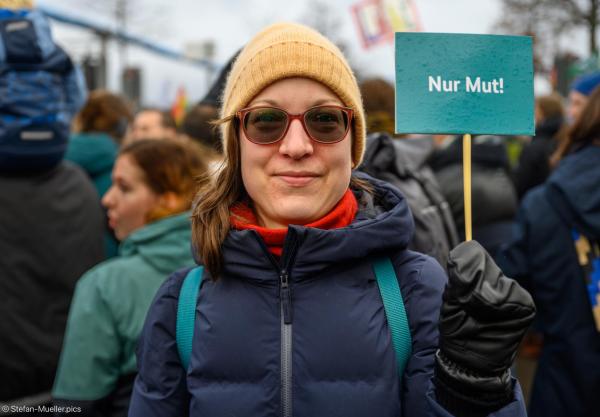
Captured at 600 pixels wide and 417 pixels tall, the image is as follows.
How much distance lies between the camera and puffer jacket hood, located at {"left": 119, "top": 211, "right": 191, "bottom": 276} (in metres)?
2.55

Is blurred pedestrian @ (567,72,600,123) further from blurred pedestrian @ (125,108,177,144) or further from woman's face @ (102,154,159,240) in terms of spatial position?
blurred pedestrian @ (125,108,177,144)

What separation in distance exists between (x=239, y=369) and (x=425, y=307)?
1.58 feet

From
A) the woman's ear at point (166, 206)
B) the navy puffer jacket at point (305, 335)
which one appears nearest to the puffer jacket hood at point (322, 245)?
the navy puffer jacket at point (305, 335)

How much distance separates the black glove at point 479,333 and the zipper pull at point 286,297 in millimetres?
383

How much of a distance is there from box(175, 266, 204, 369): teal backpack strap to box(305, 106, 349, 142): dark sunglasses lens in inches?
20.2

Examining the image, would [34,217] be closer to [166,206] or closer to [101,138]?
[166,206]

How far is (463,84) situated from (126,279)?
151 centimetres

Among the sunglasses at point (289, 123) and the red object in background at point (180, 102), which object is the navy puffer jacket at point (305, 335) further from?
the red object in background at point (180, 102)

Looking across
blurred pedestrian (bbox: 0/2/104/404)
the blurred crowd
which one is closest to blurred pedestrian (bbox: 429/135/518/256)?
the blurred crowd

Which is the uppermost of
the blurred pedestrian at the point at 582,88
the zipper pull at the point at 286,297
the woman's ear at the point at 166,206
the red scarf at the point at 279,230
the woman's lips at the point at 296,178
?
the blurred pedestrian at the point at 582,88

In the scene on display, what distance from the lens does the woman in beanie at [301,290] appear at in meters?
1.52

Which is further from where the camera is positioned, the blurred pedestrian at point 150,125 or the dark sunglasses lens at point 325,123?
the blurred pedestrian at point 150,125

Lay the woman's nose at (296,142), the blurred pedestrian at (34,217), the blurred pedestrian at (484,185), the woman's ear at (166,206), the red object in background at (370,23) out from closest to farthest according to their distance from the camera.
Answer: the woman's nose at (296,142) → the woman's ear at (166,206) → the blurred pedestrian at (34,217) → the blurred pedestrian at (484,185) → the red object in background at (370,23)

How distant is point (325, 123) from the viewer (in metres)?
1.66
